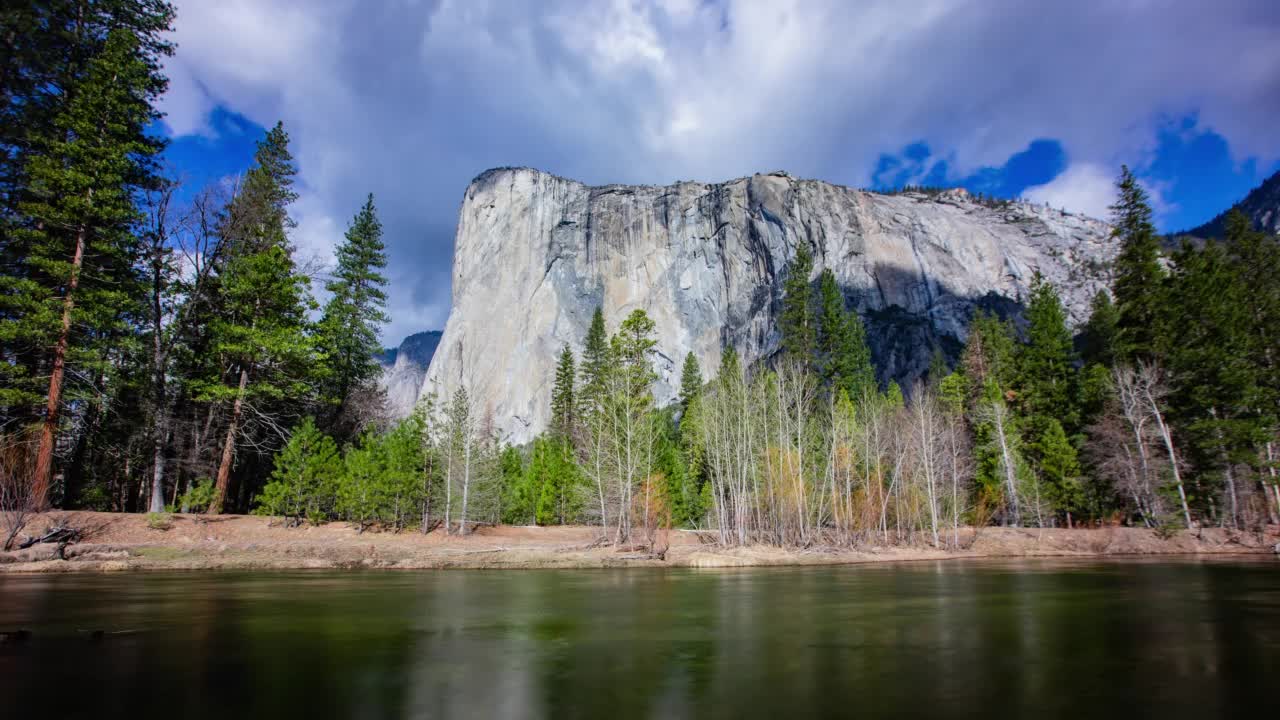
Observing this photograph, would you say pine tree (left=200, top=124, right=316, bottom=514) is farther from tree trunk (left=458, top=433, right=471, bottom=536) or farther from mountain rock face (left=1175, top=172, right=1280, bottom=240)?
mountain rock face (left=1175, top=172, right=1280, bottom=240)

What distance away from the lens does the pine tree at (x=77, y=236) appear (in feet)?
65.3

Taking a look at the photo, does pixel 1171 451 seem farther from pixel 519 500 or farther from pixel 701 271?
pixel 701 271

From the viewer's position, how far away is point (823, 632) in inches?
369

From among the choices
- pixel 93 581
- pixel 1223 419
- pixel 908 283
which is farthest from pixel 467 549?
pixel 908 283

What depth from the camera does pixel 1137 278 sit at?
3738 cm

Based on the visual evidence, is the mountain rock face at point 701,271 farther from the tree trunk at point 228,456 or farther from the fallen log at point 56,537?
the fallen log at point 56,537

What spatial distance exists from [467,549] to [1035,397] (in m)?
40.6

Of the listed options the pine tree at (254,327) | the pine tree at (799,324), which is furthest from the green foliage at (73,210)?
the pine tree at (799,324)

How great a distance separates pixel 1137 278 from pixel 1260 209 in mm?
213939

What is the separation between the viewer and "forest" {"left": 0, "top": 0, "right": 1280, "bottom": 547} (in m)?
21.6

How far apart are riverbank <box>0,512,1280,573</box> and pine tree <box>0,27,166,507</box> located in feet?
9.06

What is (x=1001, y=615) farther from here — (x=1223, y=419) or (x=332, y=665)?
(x=1223, y=419)

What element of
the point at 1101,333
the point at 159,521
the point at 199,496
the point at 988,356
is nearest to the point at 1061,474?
the point at 988,356

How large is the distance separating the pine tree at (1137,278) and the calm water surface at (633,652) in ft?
88.3
